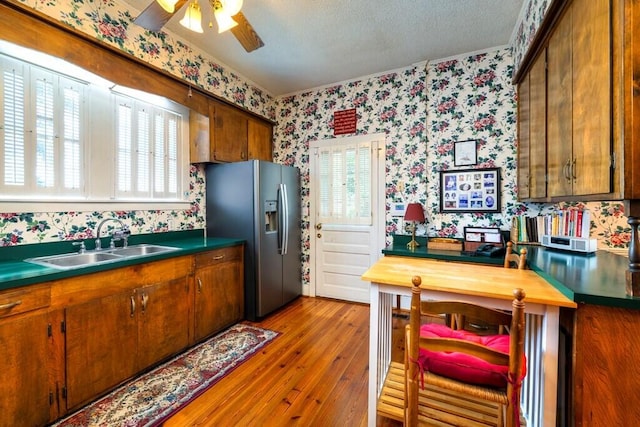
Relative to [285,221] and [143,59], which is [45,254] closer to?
[143,59]

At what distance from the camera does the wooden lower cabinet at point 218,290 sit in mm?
2512

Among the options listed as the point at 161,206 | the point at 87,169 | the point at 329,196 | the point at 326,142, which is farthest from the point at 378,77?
the point at 87,169

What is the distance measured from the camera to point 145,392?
1.85 m

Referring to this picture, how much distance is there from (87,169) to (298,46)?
2.22 meters

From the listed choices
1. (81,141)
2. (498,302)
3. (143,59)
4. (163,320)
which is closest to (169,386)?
(163,320)

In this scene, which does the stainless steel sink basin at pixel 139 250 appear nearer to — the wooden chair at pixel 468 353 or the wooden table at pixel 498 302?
the wooden table at pixel 498 302

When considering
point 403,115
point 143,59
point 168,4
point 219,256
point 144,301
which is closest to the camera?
point 168,4

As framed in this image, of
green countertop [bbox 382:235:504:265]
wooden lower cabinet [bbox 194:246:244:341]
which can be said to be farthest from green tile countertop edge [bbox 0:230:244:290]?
green countertop [bbox 382:235:504:265]

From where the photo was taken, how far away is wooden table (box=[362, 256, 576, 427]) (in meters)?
1.18

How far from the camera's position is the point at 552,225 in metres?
2.25

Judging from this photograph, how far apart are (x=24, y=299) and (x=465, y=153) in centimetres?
369

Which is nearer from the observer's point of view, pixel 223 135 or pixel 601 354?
pixel 601 354

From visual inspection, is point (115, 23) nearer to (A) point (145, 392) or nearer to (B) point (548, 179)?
(A) point (145, 392)

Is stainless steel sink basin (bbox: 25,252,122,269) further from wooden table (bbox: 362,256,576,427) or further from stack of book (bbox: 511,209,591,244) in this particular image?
stack of book (bbox: 511,209,591,244)
